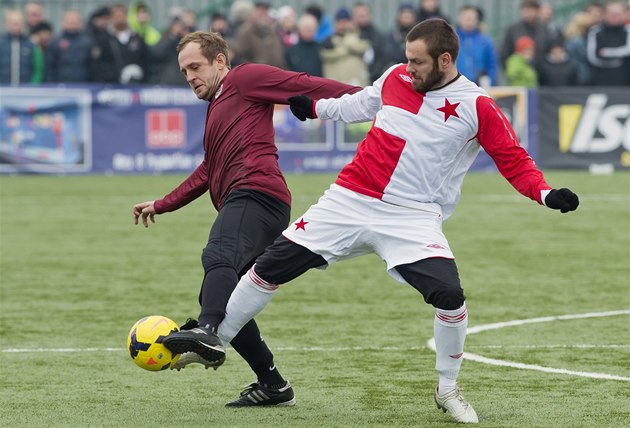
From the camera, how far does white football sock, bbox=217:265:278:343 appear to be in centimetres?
693

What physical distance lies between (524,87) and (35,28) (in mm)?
7834

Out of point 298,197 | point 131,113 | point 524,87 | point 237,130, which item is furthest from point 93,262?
point 524,87

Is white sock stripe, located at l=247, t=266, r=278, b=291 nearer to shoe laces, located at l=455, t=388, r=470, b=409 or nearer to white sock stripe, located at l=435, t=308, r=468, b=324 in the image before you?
white sock stripe, located at l=435, t=308, r=468, b=324

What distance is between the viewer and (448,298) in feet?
21.9

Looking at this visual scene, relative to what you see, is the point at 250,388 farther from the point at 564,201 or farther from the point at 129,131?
the point at 129,131

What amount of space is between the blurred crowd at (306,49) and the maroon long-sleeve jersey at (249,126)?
1524 cm

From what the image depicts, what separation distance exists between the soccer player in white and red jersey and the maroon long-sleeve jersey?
40cm

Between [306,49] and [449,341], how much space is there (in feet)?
54.5

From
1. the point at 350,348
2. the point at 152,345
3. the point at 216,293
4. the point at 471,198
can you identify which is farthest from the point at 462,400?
the point at 471,198

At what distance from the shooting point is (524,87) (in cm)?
2344

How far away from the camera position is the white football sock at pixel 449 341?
267 inches

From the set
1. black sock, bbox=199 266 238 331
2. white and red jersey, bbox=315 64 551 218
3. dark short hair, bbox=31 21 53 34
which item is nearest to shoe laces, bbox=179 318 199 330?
black sock, bbox=199 266 238 331

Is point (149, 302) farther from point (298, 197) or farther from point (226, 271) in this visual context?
point (298, 197)

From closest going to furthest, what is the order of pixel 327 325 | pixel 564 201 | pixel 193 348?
pixel 564 201
pixel 193 348
pixel 327 325
